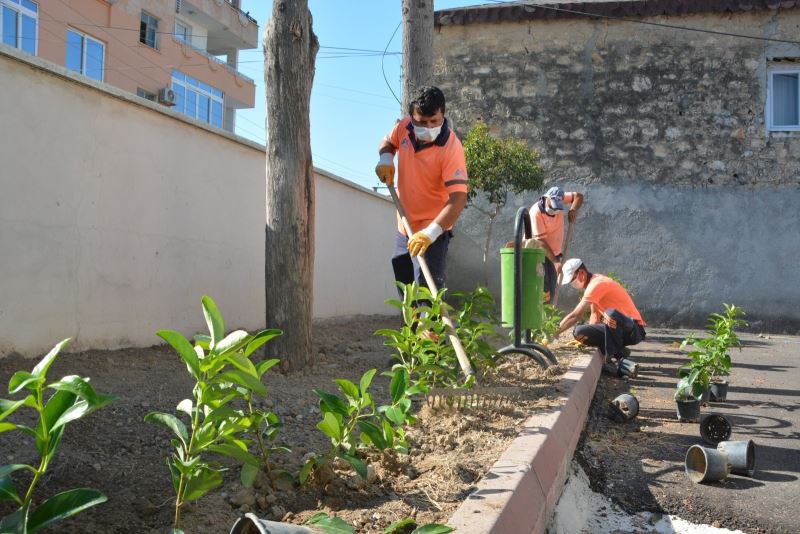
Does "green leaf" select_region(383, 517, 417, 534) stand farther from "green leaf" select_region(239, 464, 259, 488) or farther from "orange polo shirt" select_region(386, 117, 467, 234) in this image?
"orange polo shirt" select_region(386, 117, 467, 234)

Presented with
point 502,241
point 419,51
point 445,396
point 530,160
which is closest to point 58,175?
point 445,396

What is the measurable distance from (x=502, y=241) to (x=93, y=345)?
28.0 ft

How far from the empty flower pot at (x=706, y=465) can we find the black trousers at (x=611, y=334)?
268cm

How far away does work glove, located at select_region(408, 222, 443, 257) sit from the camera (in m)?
4.10

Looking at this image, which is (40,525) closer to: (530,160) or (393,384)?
(393,384)

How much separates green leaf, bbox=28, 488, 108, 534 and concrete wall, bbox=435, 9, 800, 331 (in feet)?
36.2

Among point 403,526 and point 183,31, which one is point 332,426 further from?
point 183,31

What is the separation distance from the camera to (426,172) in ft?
15.0

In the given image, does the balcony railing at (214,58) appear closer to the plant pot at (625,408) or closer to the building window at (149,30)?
the building window at (149,30)

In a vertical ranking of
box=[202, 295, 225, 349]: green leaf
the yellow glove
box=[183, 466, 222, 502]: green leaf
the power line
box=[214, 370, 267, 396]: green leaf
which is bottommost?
box=[183, 466, 222, 502]: green leaf

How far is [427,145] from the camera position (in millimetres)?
4570

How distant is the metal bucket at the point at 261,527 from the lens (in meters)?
1.44

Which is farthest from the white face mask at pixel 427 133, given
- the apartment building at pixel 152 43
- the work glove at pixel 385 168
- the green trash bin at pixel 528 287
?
the apartment building at pixel 152 43

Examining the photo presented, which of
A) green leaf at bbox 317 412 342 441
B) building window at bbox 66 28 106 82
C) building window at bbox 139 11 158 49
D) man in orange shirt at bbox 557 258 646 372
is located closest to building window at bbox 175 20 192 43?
building window at bbox 139 11 158 49
